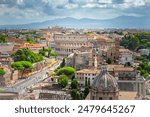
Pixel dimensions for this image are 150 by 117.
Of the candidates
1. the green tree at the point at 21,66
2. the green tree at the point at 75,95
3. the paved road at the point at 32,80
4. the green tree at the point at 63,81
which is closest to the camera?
the green tree at the point at 75,95

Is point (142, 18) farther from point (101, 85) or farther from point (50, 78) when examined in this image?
point (50, 78)

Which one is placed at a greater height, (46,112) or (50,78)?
(46,112)

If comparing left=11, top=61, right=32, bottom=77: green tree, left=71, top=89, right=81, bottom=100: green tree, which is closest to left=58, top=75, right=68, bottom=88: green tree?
left=71, top=89, right=81, bottom=100: green tree

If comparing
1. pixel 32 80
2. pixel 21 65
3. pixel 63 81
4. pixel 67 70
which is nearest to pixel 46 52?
pixel 21 65

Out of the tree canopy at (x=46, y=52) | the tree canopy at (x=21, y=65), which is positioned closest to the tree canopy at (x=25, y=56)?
the tree canopy at (x=46, y=52)

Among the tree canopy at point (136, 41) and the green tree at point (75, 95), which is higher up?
the tree canopy at point (136, 41)

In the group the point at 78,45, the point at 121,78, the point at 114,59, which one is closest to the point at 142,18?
the point at 121,78

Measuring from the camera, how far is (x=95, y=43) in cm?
942

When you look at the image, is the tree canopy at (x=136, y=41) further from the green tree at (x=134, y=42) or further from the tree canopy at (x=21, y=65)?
the tree canopy at (x=21, y=65)

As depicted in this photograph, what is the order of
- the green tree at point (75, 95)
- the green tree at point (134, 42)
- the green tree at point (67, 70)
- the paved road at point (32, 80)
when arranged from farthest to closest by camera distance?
the green tree at point (134, 42) → the green tree at point (67, 70) → the paved road at point (32, 80) → the green tree at point (75, 95)

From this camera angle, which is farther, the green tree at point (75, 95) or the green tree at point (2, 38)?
the green tree at point (2, 38)

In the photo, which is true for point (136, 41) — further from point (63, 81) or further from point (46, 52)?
point (63, 81)

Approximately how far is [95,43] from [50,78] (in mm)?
3385

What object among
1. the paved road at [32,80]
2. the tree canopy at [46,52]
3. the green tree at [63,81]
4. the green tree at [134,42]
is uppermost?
the green tree at [134,42]
